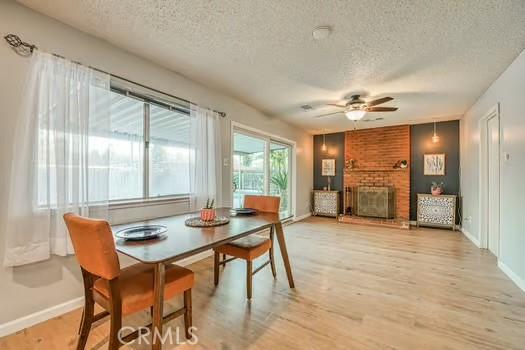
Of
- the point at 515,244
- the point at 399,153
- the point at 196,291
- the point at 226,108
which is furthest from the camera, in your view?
the point at 399,153

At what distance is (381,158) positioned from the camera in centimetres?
586

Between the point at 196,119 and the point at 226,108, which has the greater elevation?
the point at 226,108

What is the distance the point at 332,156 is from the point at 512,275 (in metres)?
4.43

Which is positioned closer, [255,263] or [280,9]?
→ [280,9]

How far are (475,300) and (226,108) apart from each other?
3.65m

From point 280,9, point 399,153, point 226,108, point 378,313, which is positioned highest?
point 280,9

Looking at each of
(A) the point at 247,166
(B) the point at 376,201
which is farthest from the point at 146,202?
(B) the point at 376,201

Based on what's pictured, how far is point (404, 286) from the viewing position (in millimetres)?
2441

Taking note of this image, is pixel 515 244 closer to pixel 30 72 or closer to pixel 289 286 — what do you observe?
pixel 289 286

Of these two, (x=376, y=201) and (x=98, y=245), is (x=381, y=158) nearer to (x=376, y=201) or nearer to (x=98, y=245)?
(x=376, y=201)

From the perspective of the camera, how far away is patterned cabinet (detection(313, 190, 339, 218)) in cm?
620

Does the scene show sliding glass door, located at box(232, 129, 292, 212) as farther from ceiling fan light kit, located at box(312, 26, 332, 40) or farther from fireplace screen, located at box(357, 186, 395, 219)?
ceiling fan light kit, located at box(312, 26, 332, 40)

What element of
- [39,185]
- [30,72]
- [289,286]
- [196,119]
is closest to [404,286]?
[289,286]

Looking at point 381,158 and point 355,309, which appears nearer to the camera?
point 355,309
